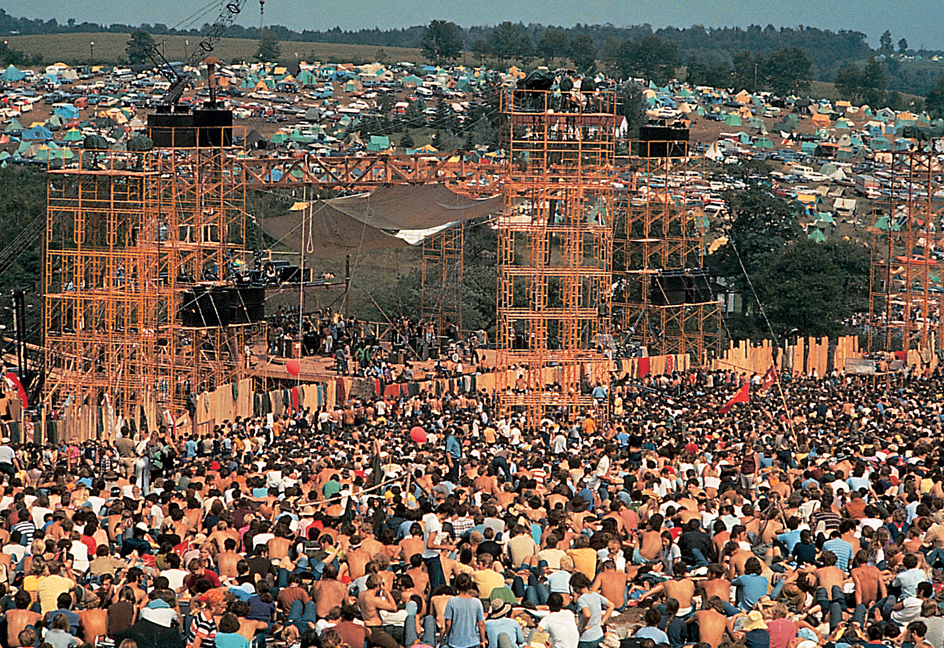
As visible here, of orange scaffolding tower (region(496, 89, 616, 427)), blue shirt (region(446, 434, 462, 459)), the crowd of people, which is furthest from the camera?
orange scaffolding tower (region(496, 89, 616, 427))

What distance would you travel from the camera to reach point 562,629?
48.3 feet

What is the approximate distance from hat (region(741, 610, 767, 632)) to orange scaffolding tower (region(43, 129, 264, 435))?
23095mm

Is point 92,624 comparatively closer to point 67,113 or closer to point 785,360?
point 785,360

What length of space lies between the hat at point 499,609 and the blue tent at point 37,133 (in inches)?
3662

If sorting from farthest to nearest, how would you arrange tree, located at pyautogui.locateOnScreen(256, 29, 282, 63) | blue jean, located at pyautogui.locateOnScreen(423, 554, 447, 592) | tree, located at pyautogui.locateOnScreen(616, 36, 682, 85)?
tree, located at pyautogui.locateOnScreen(256, 29, 282, 63)
tree, located at pyautogui.locateOnScreen(616, 36, 682, 85)
blue jean, located at pyautogui.locateOnScreen(423, 554, 447, 592)

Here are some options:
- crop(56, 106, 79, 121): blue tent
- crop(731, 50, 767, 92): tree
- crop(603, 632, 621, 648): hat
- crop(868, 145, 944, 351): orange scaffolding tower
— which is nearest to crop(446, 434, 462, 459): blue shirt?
crop(603, 632, 621, 648): hat

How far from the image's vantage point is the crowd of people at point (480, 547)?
48.8 feet

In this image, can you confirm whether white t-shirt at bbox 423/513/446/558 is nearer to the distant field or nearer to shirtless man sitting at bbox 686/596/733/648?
shirtless man sitting at bbox 686/596/733/648

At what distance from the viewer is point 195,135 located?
40.3m

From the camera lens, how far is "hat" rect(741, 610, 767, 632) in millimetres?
14828

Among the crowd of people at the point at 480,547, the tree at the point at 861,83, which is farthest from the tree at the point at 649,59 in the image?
the crowd of people at the point at 480,547

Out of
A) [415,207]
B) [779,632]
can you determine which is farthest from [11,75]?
[779,632]

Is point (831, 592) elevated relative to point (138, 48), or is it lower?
lower

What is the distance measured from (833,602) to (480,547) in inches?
139
